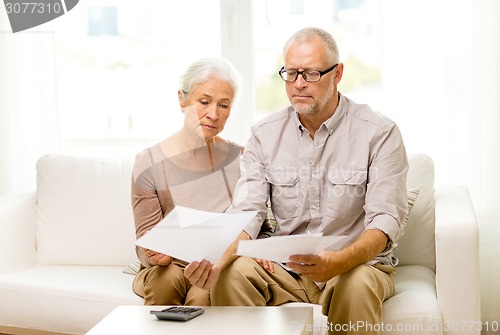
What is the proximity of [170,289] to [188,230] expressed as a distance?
0.53 metres

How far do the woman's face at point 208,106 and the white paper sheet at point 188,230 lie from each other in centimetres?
66

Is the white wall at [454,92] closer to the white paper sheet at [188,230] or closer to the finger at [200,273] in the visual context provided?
the finger at [200,273]

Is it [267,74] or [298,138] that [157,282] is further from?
[267,74]

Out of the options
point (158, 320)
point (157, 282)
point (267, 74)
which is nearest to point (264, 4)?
point (267, 74)

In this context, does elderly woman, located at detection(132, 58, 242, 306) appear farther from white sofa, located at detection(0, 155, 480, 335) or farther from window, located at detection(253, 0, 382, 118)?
window, located at detection(253, 0, 382, 118)

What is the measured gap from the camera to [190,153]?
9.50 feet

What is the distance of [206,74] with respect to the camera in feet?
9.29

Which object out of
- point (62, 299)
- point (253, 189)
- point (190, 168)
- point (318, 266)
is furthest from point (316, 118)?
point (62, 299)

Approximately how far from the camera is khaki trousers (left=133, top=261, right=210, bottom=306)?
8.63 feet

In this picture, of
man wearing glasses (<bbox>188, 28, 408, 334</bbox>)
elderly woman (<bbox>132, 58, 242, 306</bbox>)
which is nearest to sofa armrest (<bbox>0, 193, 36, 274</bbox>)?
elderly woman (<bbox>132, 58, 242, 306</bbox>)

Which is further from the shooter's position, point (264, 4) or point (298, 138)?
point (264, 4)

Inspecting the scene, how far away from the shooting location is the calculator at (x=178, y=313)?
7.07 feet

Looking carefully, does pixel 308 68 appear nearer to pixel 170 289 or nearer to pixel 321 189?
pixel 321 189

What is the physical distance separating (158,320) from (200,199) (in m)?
A: 0.74
